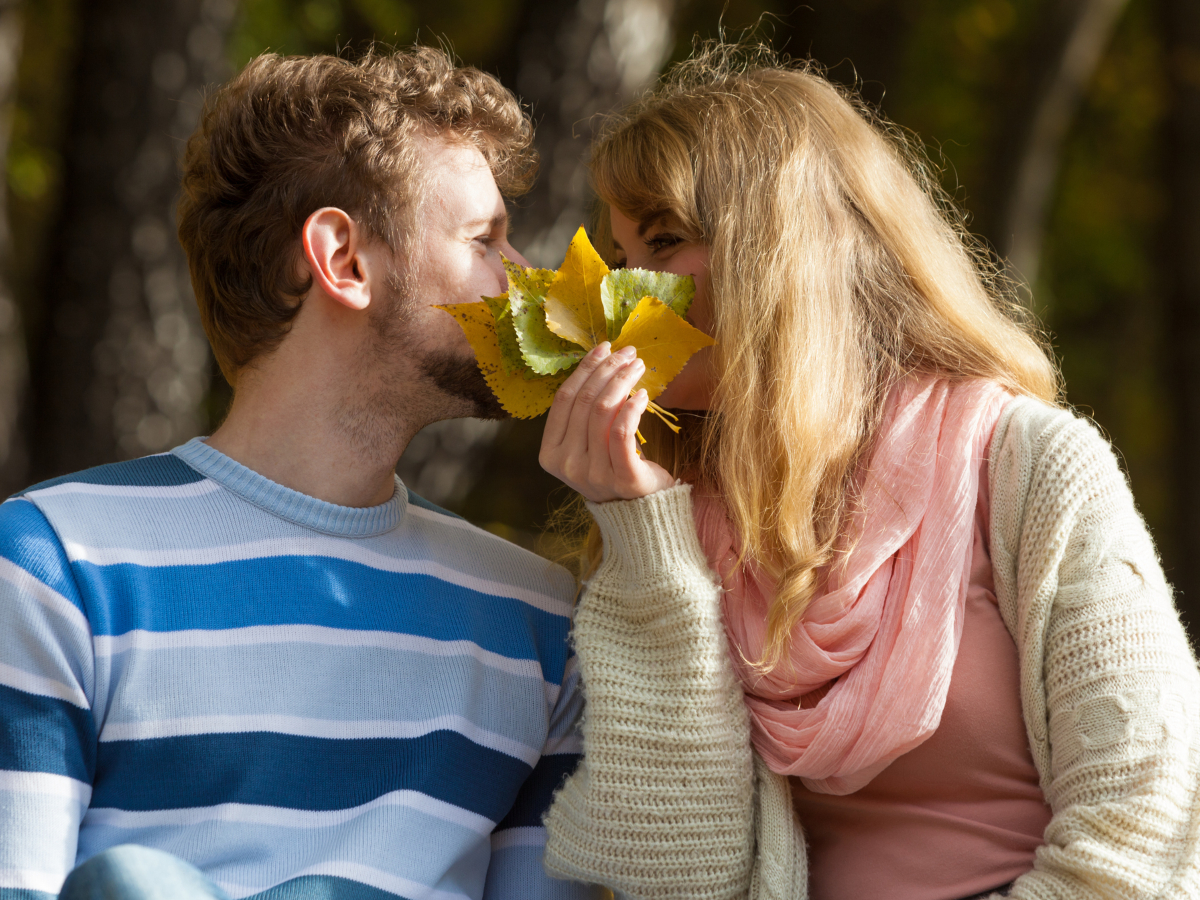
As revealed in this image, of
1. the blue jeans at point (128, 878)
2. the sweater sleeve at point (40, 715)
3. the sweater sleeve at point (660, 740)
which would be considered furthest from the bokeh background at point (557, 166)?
the blue jeans at point (128, 878)

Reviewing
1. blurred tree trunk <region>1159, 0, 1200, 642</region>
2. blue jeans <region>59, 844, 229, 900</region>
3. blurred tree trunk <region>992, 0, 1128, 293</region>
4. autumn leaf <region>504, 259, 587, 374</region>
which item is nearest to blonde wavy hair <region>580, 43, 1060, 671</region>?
autumn leaf <region>504, 259, 587, 374</region>

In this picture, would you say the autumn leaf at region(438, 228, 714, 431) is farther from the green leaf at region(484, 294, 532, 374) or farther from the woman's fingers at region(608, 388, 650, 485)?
the woman's fingers at region(608, 388, 650, 485)

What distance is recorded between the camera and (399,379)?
248 cm

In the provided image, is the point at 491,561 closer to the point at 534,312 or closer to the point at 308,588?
the point at 308,588

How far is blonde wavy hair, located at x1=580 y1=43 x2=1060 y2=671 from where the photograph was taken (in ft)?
7.39

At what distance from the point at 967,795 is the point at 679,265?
1.18 m

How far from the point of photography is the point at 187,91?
3994mm

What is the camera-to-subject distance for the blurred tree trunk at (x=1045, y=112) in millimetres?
5895

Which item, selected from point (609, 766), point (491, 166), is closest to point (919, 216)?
point (491, 166)

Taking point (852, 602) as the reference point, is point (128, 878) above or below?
below

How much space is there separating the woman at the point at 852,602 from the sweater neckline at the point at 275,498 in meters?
0.46

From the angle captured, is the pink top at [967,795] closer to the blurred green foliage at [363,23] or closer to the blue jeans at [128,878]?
the blue jeans at [128,878]

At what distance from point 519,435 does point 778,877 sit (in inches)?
197

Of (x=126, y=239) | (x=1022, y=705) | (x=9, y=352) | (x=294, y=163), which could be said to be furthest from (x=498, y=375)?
(x=9, y=352)
